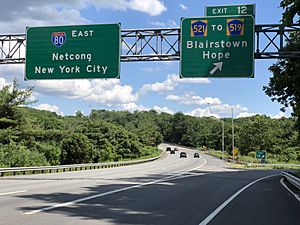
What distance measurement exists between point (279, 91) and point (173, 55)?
14.2m

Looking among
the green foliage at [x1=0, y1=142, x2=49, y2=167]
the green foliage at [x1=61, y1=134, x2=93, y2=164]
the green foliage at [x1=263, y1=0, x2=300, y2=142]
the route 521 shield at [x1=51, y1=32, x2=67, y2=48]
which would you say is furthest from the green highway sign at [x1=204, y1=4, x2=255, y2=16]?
the green foliage at [x1=61, y1=134, x2=93, y2=164]

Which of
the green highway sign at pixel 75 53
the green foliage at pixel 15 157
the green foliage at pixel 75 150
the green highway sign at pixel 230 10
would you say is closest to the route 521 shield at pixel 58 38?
the green highway sign at pixel 75 53

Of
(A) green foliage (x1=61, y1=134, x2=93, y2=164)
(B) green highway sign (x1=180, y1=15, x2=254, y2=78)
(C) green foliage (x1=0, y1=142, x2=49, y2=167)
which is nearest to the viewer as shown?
(B) green highway sign (x1=180, y1=15, x2=254, y2=78)

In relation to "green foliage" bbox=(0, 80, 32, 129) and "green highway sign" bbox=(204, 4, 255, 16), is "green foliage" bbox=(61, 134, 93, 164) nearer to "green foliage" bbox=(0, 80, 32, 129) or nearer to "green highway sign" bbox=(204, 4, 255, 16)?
"green foliage" bbox=(0, 80, 32, 129)

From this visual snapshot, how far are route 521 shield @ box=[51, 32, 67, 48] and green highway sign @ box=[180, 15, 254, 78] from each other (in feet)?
19.2

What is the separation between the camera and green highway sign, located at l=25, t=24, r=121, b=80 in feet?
68.6

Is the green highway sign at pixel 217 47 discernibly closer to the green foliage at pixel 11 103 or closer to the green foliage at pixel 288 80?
the green foliage at pixel 288 80

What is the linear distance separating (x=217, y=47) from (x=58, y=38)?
7766 millimetres

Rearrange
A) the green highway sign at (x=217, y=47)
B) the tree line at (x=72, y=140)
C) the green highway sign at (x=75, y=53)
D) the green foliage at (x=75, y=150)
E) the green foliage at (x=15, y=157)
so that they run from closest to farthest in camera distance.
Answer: the green highway sign at (x=217, y=47), the green highway sign at (x=75, y=53), the green foliage at (x=15, y=157), the tree line at (x=72, y=140), the green foliage at (x=75, y=150)

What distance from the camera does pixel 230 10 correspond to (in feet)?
83.1

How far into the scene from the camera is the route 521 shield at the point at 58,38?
2134 cm

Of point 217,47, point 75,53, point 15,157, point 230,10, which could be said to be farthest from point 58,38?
point 15,157

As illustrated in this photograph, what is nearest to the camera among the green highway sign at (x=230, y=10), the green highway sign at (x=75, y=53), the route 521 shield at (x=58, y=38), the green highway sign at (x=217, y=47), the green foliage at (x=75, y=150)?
the green highway sign at (x=217, y=47)

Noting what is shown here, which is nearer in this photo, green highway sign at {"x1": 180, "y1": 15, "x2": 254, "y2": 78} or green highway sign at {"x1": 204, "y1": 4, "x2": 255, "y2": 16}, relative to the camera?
green highway sign at {"x1": 180, "y1": 15, "x2": 254, "y2": 78}
